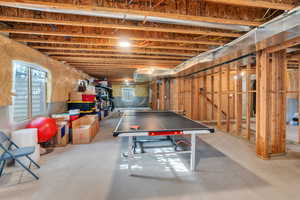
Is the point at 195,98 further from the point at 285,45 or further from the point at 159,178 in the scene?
the point at 159,178

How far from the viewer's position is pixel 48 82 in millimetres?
4199

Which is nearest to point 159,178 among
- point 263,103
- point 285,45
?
point 263,103

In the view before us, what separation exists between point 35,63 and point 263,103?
516 centimetres

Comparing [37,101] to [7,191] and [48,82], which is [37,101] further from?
[7,191]

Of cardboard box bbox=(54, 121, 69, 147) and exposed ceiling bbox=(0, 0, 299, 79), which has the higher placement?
exposed ceiling bbox=(0, 0, 299, 79)

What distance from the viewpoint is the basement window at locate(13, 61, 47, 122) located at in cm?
308

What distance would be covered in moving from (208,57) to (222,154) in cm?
227

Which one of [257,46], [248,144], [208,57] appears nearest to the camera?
[257,46]

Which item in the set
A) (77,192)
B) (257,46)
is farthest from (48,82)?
(257,46)

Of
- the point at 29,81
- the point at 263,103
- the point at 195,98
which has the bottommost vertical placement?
the point at 263,103

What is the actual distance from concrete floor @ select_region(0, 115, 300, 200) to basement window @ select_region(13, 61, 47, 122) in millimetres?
1172

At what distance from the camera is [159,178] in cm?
234

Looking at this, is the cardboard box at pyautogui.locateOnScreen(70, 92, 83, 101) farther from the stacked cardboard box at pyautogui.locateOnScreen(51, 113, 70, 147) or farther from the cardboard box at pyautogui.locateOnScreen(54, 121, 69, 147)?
the cardboard box at pyautogui.locateOnScreen(54, 121, 69, 147)

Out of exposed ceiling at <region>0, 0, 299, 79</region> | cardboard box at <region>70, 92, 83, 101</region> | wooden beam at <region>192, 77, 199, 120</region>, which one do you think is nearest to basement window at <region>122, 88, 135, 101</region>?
wooden beam at <region>192, 77, 199, 120</region>
